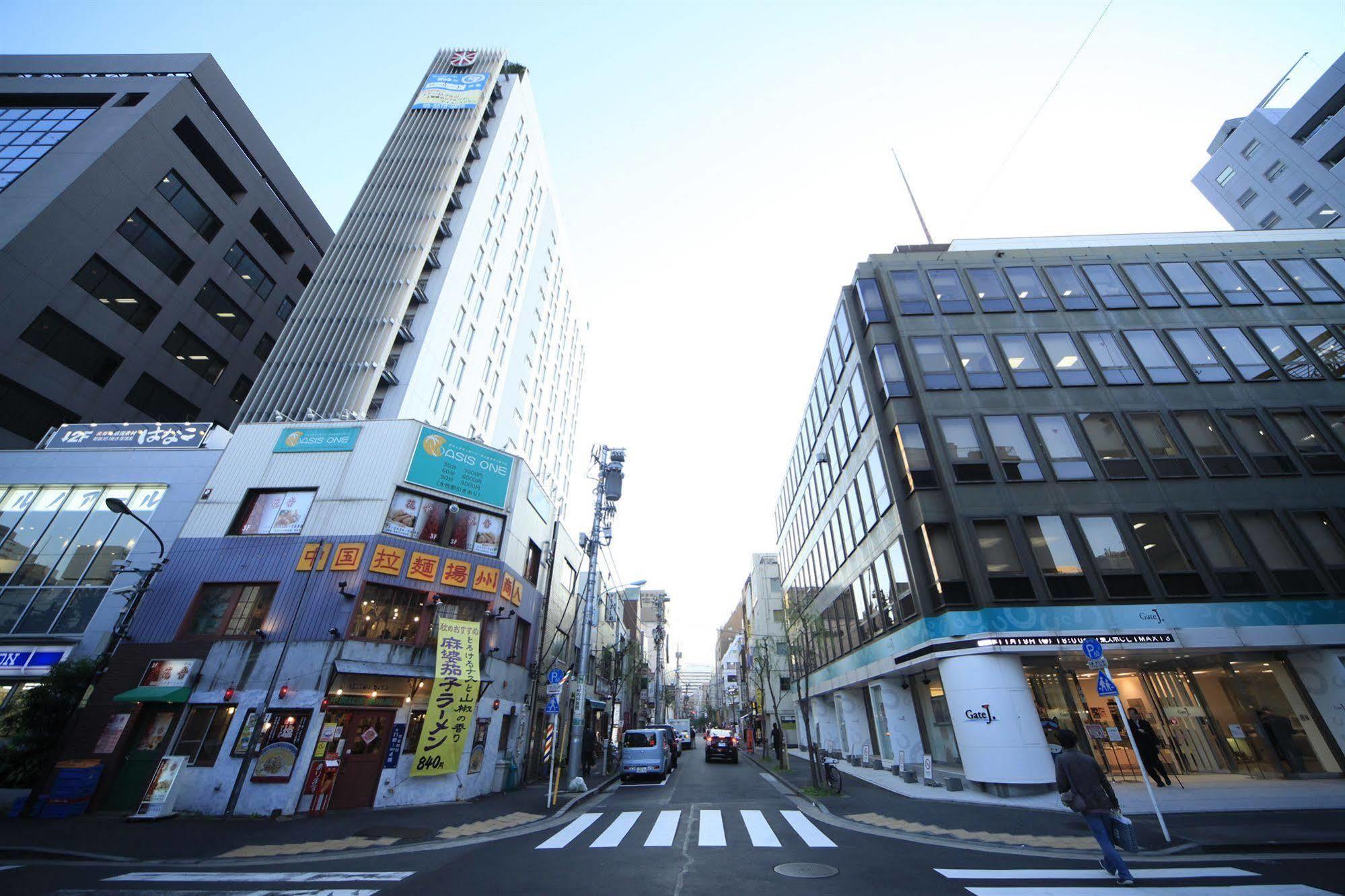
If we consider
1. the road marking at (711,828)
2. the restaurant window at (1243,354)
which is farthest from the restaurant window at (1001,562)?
the restaurant window at (1243,354)

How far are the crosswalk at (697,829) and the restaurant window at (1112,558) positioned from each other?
12.5 metres

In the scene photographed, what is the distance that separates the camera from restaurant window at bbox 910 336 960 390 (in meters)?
20.3

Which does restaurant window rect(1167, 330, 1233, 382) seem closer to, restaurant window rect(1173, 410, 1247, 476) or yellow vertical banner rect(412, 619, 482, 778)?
restaurant window rect(1173, 410, 1247, 476)

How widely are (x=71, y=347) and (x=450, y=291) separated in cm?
1849

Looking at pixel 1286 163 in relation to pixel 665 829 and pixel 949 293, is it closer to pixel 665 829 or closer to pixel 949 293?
pixel 949 293

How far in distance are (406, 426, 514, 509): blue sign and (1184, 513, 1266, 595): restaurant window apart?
24.7 metres

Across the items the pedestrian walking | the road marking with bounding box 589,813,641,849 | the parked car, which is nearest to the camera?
the road marking with bounding box 589,813,641,849

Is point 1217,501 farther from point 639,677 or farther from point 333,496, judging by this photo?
point 639,677

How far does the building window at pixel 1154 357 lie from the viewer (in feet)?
66.1

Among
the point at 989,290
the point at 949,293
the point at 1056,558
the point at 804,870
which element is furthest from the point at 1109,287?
the point at 804,870

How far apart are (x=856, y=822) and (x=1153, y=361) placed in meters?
21.3

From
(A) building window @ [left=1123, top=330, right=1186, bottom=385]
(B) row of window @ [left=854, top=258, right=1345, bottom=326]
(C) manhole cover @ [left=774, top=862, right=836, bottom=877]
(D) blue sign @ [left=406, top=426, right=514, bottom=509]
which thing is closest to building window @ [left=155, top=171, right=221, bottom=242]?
(D) blue sign @ [left=406, top=426, right=514, bottom=509]

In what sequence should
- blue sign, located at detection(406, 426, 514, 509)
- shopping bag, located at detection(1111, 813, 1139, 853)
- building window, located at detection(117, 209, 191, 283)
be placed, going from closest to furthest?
shopping bag, located at detection(1111, 813, 1139, 853)
blue sign, located at detection(406, 426, 514, 509)
building window, located at detection(117, 209, 191, 283)

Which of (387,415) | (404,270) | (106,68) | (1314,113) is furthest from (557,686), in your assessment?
(1314,113)
